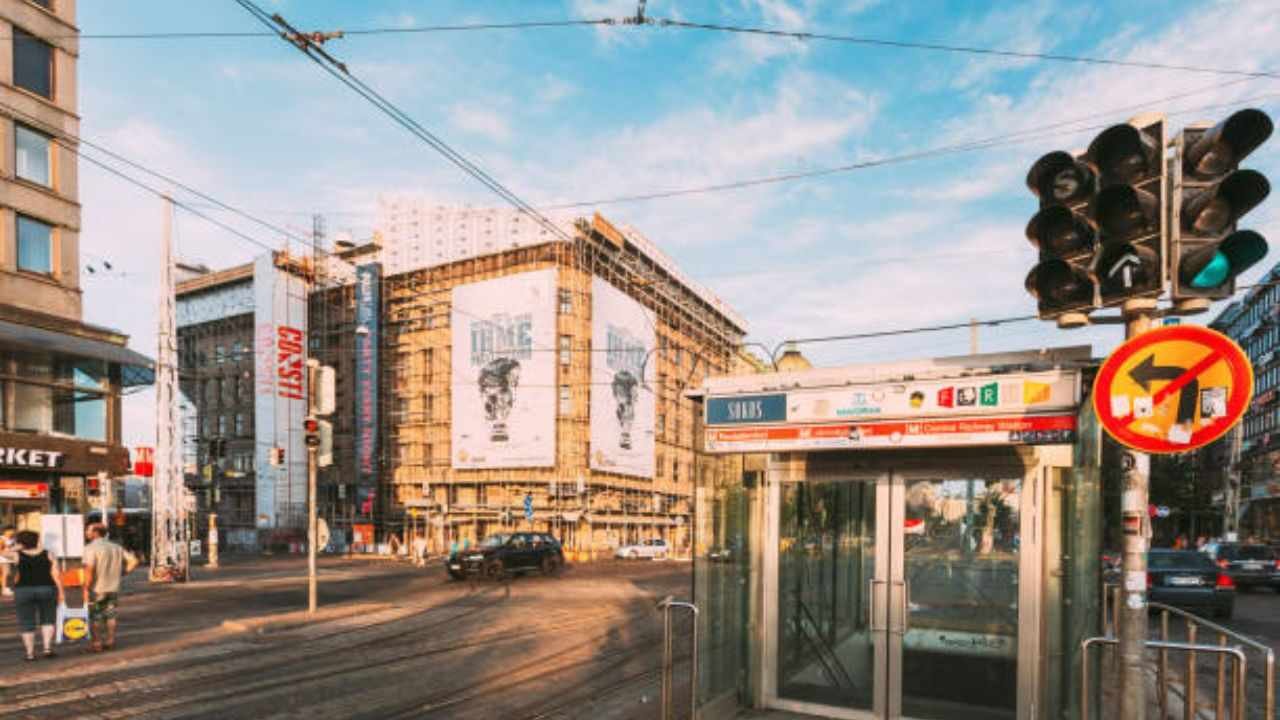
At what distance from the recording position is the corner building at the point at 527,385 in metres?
43.9

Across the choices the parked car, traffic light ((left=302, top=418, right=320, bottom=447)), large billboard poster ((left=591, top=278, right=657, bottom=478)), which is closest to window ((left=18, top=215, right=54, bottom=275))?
traffic light ((left=302, top=418, right=320, bottom=447))

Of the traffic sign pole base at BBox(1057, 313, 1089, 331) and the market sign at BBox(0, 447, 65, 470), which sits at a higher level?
the traffic sign pole base at BBox(1057, 313, 1089, 331)

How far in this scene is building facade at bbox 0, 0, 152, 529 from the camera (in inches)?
853

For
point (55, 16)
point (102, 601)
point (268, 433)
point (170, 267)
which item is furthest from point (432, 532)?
point (102, 601)

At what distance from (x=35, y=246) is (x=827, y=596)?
2582 cm

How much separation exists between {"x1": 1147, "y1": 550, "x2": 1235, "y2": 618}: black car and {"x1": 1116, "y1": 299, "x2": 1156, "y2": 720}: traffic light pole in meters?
14.3

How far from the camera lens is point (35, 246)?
903 inches

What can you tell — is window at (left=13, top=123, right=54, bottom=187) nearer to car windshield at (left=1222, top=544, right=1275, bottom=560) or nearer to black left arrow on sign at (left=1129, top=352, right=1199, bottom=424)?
black left arrow on sign at (left=1129, top=352, right=1199, bottom=424)

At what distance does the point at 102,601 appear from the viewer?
10891 millimetres

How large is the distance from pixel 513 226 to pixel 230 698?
50270 millimetres

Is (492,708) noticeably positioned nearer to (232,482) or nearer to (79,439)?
(79,439)

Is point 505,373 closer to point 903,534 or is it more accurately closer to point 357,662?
point 357,662

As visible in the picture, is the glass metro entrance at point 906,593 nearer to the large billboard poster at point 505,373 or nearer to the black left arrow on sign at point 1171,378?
the black left arrow on sign at point 1171,378

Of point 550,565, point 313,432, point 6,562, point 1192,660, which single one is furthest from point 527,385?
point 1192,660
